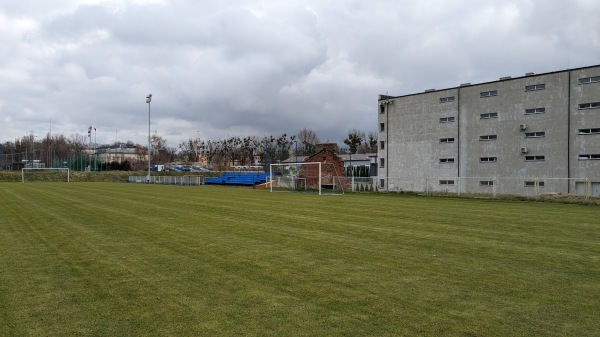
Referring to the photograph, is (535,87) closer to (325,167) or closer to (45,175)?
(325,167)

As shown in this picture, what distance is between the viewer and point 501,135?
4481cm

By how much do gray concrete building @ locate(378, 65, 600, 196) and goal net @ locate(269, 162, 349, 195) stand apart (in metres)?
6.21

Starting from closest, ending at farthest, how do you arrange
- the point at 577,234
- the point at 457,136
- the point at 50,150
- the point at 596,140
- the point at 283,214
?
1. the point at 577,234
2. the point at 283,214
3. the point at 596,140
4. the point at 457,136
5. the point at 50,150

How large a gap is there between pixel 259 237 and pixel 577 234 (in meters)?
8.71

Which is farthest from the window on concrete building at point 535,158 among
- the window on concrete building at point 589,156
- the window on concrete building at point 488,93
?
the window on concrete building at point 488,93

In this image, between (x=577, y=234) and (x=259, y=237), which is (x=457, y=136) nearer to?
(x=577, y=234)

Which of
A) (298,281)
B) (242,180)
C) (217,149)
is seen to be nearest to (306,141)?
(217,149)

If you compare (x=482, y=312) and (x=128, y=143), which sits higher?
(x=128, y=143)

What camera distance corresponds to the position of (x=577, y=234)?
1281 centimetres

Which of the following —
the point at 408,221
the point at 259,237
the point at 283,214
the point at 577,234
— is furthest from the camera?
the point at 283,214

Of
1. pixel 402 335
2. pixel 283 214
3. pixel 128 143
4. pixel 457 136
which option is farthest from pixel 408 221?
pixel 128 143

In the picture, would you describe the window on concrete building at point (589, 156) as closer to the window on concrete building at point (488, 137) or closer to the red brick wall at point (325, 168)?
the window on concrete building at point (488, 137)

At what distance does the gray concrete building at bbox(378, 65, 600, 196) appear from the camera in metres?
38.9

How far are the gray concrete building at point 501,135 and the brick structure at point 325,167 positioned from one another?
201 inches
